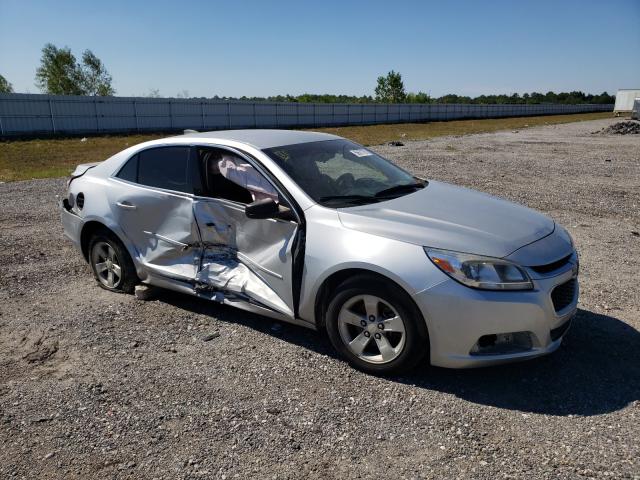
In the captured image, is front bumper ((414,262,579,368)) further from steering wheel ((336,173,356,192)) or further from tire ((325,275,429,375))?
steering wheel ((336,173,356,192))

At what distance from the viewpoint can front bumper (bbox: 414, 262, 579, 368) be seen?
3.14 meters

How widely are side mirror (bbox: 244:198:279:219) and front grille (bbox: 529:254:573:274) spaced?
69.7 inches

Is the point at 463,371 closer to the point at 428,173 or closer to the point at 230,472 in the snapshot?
the point at 230,472

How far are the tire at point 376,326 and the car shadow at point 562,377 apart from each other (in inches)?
7.6

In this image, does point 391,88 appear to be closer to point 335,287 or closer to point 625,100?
point 625,100

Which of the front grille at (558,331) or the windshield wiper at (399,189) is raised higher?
the windshield wiper at (399,189)

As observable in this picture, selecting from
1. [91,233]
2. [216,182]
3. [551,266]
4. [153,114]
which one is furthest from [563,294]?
[153,114]

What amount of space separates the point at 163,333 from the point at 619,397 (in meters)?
3.33

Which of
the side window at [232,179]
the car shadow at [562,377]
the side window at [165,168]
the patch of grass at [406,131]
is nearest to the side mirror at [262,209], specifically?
the side window at [232,179]

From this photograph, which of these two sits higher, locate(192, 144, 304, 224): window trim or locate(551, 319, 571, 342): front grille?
locate(192, 144, 304, 224): window trim

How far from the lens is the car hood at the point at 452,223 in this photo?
333 cm

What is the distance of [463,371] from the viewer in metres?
3.65

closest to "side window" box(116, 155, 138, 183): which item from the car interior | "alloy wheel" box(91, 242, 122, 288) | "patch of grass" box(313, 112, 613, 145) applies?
"alloy wheel" box(91, 242, 122, 288)

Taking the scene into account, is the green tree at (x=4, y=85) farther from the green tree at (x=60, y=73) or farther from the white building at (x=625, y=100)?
the white building at (x=625, y=100)
